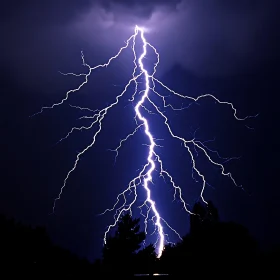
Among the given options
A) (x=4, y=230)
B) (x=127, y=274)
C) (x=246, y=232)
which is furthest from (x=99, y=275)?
(x=246, y=232)

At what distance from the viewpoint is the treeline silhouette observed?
170 inches

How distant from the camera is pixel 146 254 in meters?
15.6

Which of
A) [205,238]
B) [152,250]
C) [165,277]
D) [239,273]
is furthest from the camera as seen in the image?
[152,250]

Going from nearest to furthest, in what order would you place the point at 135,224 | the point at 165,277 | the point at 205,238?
the point at 165,277, the point at 205,238, the point at 135,224

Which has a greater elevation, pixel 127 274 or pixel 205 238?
pixel 205 238

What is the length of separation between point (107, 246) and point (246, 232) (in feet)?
24.4

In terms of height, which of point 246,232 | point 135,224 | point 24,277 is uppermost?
point 135,224

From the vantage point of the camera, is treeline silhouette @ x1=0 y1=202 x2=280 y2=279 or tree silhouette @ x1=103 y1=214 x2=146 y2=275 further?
tree silhouette @ x1=103 y1=214 x2=146 y2=275

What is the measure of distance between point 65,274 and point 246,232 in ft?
31.3

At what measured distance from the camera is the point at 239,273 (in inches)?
165

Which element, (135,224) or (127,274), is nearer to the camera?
(127,274)

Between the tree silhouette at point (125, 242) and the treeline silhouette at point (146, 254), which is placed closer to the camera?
the treeline silhouette at point (146, 254)

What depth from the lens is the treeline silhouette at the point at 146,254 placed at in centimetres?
431

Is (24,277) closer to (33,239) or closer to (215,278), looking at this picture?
(215,278)
